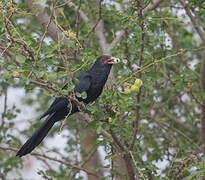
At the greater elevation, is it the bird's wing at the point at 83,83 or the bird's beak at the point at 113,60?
the bird's beak at the point at 113,60

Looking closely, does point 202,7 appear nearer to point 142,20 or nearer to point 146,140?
point 142,20

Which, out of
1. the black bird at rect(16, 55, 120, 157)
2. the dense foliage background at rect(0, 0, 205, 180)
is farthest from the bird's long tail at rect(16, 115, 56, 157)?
the dense foliage background at rect(0, 0, 205, 180)

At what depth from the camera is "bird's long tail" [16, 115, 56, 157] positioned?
361 cm

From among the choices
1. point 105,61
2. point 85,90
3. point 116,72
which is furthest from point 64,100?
point 116,72

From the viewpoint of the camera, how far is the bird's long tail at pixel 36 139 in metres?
3.61

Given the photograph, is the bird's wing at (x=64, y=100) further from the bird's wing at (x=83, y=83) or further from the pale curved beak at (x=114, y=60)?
the pale curved beak at (x=114, y=60)

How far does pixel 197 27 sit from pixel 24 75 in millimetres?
2702

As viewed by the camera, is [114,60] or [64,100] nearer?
[114,60]

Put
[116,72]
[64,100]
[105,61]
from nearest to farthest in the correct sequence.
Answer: [64,100], [105,61], [116,72]

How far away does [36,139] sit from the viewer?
147 inches

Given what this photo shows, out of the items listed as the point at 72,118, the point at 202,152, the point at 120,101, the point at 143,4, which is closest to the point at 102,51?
the point at 72,118

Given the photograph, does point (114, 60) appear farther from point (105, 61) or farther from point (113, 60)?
point (105, 61)

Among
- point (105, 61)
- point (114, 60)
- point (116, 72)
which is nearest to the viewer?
point (114, 60)

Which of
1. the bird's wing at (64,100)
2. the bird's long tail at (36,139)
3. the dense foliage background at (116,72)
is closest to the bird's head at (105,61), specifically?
the dense foliage background at (116,72)
